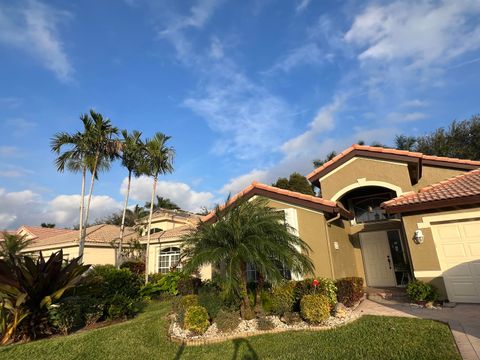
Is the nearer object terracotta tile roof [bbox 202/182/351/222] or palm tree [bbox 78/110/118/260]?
terracotta tile roof [bbox 202/182/351/222]

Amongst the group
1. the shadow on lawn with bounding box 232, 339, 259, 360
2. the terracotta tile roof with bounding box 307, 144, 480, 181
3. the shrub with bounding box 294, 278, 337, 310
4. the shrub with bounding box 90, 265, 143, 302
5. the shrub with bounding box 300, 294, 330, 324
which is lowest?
the shadow on lawn with bounding box 232, 339, 259, 360

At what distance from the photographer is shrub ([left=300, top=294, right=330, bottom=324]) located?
8.02 metres


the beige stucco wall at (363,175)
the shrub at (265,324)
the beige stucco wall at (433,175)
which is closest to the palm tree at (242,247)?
the shrub at (265,324)

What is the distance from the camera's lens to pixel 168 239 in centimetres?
1942

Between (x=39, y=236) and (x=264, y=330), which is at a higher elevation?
(x=39, y=236)

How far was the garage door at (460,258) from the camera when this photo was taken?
370 inches

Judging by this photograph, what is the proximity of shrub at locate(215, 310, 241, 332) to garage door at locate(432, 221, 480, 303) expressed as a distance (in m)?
7.13

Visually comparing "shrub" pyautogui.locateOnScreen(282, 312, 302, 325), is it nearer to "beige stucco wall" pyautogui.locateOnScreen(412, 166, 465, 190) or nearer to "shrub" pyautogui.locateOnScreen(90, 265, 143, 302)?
"shrub" pyautogui.locateOnScreen(90, 265, 143, 302)

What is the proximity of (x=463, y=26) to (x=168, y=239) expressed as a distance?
1892cm

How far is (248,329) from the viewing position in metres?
8.22

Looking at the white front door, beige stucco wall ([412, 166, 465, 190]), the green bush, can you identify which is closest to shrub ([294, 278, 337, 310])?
the green bush

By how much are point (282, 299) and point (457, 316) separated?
15.6 feet

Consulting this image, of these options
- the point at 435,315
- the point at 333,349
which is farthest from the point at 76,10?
the point at 435,315

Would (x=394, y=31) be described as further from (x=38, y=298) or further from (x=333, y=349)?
(x=38, y=298)
